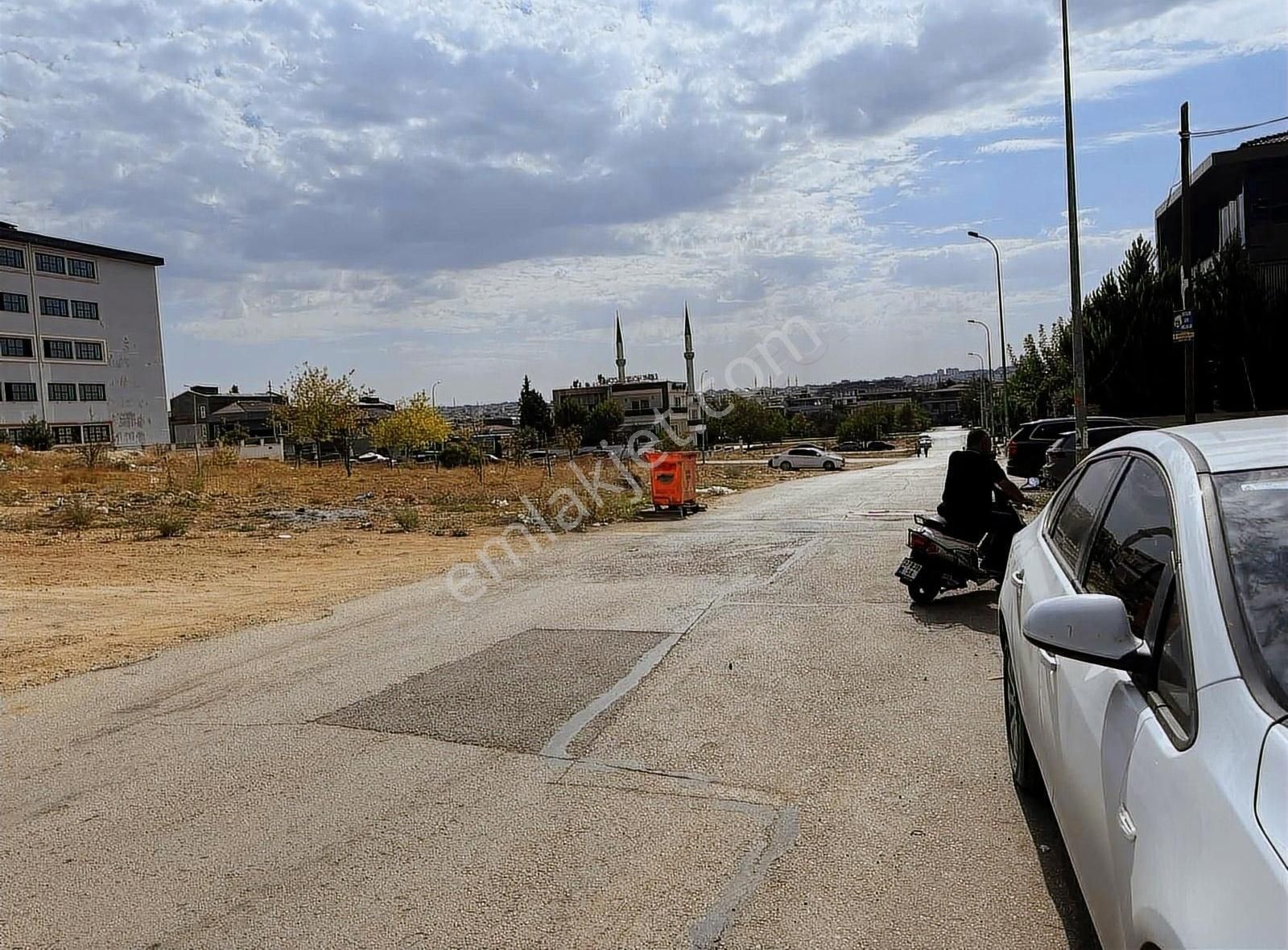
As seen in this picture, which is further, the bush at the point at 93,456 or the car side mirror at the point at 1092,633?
the bush at the point at 93,456

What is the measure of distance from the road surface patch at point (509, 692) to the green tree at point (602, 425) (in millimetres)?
94369

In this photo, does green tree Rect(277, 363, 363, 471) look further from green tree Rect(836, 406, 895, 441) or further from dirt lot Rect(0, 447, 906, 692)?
green tree Rect(836, 406, 895, 441)

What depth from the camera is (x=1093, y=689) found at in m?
2.89

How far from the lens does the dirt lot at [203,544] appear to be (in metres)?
10.1

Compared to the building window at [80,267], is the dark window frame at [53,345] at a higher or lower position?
lower

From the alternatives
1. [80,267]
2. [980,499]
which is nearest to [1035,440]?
[980,499]

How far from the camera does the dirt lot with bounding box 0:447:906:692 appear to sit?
10070 millimetres

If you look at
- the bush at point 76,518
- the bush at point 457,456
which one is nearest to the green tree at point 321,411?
the bush at point 457,456

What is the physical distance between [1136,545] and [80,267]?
78119mm

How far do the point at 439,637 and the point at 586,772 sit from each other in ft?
12.9

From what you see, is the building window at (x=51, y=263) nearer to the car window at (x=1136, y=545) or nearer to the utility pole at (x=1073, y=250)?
the utility pole at (x=1073, y=250)

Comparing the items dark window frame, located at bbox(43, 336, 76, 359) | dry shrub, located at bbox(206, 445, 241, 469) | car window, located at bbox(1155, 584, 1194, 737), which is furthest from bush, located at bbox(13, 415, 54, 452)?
car window, located at bbox(1155, 584, 1194, 737)

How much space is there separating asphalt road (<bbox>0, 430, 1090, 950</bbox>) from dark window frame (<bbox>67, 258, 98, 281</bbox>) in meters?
70.1

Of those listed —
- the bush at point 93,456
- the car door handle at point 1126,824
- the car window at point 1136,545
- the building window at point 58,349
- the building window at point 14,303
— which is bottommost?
the car door handle at point 1126,824
